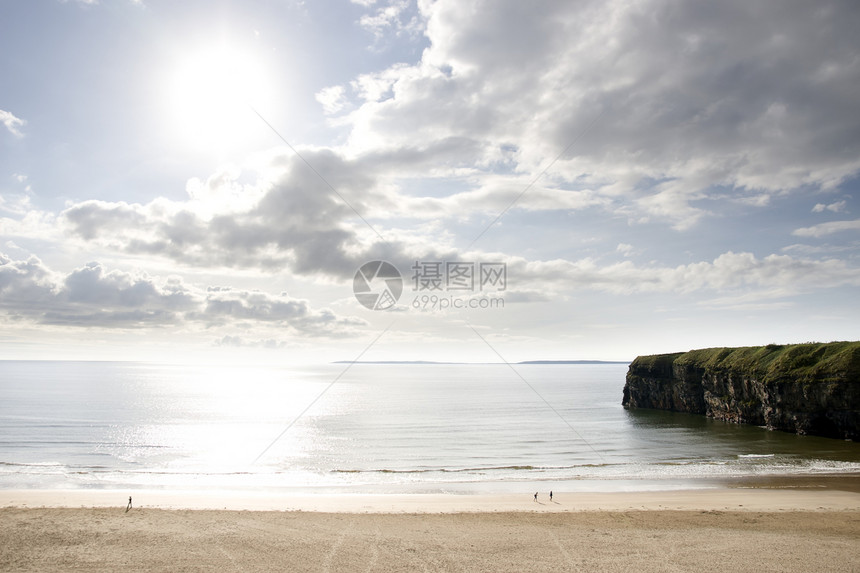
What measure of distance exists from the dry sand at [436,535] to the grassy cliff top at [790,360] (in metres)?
30.2

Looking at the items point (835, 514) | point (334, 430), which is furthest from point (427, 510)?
point (334, 430)

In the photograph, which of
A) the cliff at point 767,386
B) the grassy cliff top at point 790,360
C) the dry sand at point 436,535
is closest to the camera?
the dry sand at point 436,535

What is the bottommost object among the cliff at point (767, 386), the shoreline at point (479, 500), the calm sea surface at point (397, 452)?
the calm sea surface at point (397, 452)

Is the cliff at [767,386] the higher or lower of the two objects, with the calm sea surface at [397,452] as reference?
higher

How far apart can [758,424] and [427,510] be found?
6251 cm

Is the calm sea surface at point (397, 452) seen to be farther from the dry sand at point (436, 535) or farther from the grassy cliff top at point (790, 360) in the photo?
the grassy cliff top at point (790, 360)

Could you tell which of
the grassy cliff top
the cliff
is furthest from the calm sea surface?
the grassy cliff top

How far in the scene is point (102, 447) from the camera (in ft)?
172

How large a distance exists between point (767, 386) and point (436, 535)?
62.3m

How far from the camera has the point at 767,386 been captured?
64.1 metres

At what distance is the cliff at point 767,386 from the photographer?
54.5 m

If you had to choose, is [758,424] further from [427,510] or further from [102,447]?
[102,447]

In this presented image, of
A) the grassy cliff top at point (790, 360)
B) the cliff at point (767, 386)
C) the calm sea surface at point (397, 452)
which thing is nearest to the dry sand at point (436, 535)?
the calm sea surface at point (397, 452)

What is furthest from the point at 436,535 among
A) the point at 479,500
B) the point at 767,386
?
the point at 767,386
